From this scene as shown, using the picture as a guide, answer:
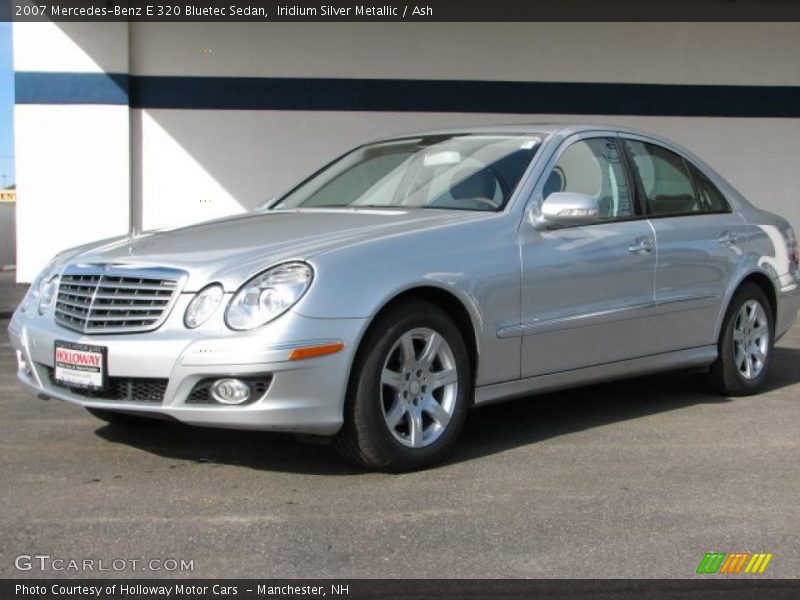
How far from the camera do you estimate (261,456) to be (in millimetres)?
4988

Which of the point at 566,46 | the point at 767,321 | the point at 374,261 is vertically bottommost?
the point at 767,321

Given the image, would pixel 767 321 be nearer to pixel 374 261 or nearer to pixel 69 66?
pixel 374 261

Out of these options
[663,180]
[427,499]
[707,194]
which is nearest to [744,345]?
[707,194]

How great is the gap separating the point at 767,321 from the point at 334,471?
11.0ft

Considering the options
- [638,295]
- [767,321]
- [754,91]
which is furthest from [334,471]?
[754,91]

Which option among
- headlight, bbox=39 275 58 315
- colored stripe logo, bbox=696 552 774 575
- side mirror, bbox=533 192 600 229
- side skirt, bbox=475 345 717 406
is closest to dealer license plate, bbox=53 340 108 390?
headlight, bbox=39 275 58 315

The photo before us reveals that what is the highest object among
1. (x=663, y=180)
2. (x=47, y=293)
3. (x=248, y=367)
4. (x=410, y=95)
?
(x=410, y=95)

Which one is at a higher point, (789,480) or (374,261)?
(374,261)

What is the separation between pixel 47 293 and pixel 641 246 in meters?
3.03

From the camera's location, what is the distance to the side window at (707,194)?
6461 millimetres

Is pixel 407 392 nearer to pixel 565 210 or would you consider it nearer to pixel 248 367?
pixel 248 367

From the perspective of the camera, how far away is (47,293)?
496cm

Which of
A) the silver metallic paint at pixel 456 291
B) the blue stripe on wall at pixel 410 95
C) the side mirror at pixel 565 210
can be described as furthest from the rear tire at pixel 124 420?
the blue stripe on wall at pixel 410 95

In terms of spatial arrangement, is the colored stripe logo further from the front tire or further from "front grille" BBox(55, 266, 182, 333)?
"front grille" BBox(55, 266, 182, 333)
